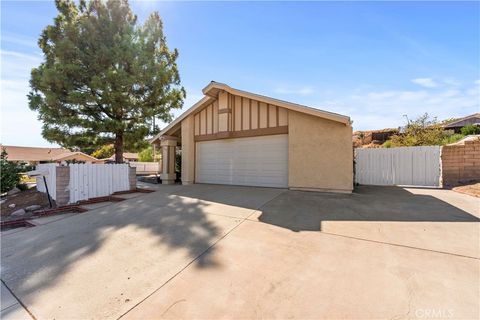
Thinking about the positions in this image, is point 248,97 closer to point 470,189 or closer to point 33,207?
point 470,189

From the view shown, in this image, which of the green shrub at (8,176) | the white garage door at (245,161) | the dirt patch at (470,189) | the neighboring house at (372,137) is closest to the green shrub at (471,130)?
the neighboring house at (372,137)

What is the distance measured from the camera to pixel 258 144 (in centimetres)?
871

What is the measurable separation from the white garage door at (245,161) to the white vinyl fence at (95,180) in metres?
3.44

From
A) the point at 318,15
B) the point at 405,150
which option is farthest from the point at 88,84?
the point at 405,150

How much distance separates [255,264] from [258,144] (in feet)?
20.6

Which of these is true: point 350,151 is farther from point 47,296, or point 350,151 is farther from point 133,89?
point 133,89

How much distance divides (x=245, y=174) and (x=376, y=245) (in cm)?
606

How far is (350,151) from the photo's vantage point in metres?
6.83

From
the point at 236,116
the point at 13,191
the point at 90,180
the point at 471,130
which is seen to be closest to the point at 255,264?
the point at 236,116

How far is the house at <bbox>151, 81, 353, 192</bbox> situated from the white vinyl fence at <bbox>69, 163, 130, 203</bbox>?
9.47 feet

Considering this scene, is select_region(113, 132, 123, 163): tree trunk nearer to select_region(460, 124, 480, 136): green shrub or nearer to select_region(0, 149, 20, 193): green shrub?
select_region(0, 149, 20, 193): green shrub

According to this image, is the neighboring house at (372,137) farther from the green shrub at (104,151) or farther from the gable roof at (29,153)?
the gable roof at (29,153)

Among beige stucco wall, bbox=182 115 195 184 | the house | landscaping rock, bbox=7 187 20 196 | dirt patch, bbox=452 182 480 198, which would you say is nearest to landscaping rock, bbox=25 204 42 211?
landscaping rock, bbox=7 187 20 196

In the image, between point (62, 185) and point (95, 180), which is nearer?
point (62, 185)
